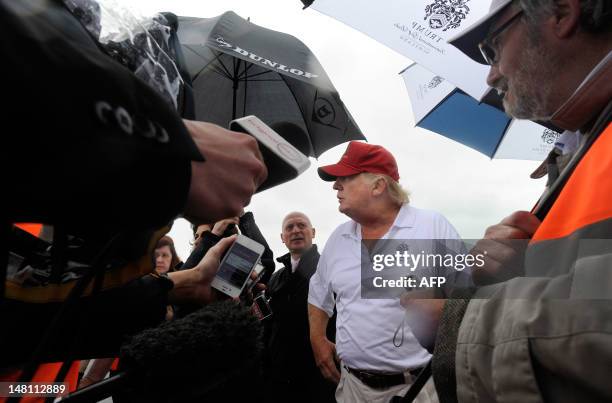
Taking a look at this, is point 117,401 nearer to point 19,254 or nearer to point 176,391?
point 176,391

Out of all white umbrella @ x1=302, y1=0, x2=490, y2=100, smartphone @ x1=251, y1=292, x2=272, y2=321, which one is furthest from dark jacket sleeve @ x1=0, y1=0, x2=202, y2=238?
smartphone @ x1=251, y1=292, x2=272, y2=321

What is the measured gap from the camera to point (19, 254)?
0.81 meters

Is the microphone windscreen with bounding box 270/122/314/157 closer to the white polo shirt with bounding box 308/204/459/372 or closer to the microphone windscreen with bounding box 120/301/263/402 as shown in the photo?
the microphone windscreen with bounding box 120/301/263/402

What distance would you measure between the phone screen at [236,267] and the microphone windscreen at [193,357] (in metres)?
0.89

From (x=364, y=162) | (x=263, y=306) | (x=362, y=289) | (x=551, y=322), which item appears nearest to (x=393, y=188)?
(x=364, y=162)

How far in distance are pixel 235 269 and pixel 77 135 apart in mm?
1471

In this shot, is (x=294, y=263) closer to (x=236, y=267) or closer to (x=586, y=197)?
(x=236, y=267)

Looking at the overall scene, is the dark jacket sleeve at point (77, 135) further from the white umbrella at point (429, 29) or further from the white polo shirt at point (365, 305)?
the white polo shirt at point (365, 305)

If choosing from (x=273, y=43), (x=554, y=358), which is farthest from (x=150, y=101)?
(x=273, y=43)

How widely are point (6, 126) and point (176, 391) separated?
2.00 ft

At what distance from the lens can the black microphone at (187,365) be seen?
845 millimetres

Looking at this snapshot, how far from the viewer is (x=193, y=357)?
2.82 feet

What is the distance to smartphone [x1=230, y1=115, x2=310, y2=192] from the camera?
2.59 ft

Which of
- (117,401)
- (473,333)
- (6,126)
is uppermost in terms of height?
(6,126)
